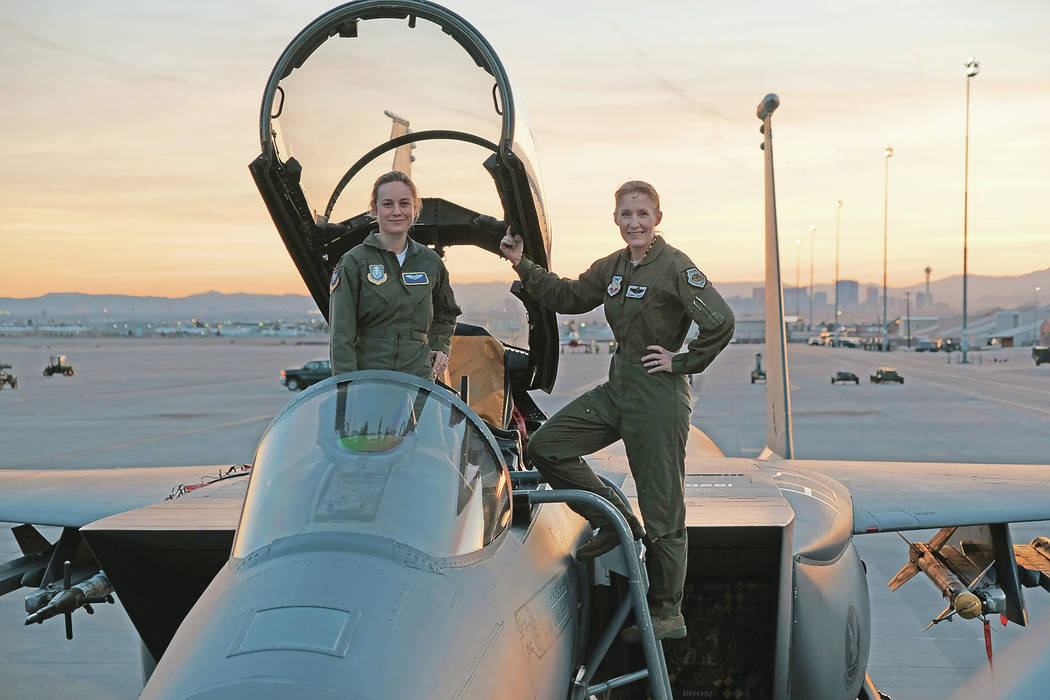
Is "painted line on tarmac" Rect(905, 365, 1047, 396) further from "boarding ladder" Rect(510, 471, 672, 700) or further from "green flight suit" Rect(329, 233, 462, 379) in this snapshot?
"boarding ladder" Rect(510, 471, 672, 700)

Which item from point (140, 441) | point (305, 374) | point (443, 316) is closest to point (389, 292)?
point (443, 316)

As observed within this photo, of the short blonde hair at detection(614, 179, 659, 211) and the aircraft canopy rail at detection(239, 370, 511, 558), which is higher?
the short blonde hair at detection(614, 179, 659, 211)

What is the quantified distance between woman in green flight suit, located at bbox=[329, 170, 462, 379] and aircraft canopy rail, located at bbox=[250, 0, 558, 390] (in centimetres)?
120

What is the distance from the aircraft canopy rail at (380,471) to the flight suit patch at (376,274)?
0.97 m

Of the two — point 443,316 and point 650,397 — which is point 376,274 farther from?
point 650,397

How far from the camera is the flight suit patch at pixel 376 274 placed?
4059 mm

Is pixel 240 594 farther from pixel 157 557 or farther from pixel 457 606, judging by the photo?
pixel 157 557

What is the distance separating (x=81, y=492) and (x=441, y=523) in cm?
432

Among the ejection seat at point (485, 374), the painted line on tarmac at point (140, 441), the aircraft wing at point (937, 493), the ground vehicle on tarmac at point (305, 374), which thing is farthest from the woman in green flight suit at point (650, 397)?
the ground vehicle on tarmac at point (305, 374)

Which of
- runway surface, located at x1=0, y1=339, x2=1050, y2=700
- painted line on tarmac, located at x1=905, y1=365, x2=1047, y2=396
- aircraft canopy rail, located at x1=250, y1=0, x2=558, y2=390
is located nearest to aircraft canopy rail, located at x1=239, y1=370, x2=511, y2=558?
runway surface, located at x1=0, y1=339, x2=1050, y2=700

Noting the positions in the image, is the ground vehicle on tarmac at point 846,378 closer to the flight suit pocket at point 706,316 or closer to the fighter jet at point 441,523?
the fighter jet at point 441,523

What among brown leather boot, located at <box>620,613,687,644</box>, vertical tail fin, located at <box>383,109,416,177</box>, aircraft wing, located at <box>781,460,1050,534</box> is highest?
vertical tail fin, located at <box>383,109,416,177</box>

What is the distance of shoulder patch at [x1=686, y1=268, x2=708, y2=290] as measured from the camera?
3.64m

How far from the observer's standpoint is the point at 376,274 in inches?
160
